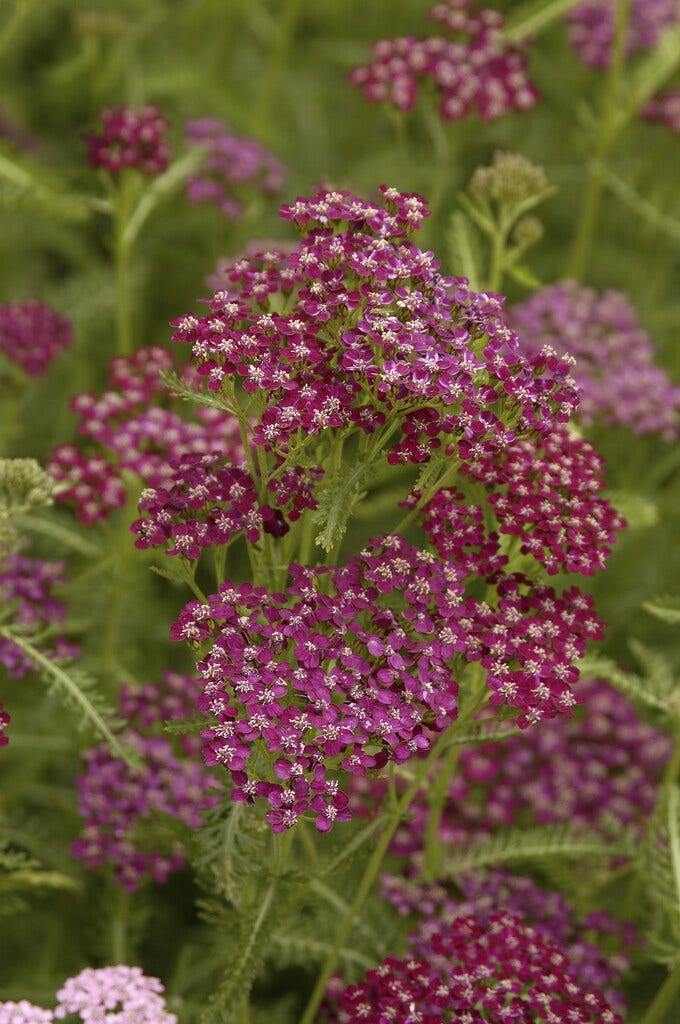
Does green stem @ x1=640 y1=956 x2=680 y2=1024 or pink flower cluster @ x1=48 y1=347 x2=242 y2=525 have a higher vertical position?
pink flower cluster @ x1=48 y1=347 x2=242 y2=525

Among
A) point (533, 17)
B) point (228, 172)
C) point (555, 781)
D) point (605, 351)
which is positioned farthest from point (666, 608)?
point (228, 172)

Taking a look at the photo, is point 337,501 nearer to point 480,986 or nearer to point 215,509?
point 215,509

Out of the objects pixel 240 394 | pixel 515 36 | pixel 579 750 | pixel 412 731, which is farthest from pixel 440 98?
pixel 412 731

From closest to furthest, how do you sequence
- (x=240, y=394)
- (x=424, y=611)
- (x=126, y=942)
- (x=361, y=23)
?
(x=424, y=611)
(x=126, y=942)
(x=240, y=394)
(x=361, y=23)

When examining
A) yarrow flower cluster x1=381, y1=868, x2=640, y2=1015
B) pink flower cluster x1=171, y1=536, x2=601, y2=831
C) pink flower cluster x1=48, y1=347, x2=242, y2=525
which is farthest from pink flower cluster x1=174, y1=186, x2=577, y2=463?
yarrow flower cluster x1=381, y1=868, x2=640, y2=1015

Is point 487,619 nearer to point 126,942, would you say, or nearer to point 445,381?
point 445,381

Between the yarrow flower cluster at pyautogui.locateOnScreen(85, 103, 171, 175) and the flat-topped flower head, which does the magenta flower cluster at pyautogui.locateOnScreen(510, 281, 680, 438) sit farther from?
the flat-topped flower head
